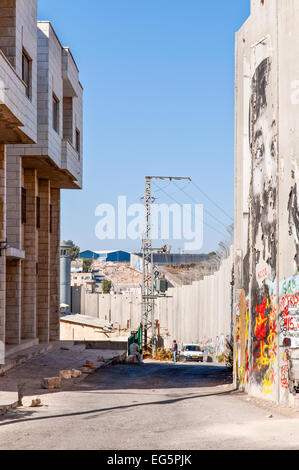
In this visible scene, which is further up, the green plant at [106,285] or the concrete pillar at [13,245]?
the concrete pillar at [13,245]

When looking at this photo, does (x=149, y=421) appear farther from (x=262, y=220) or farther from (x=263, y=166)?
(x=263, y=166)

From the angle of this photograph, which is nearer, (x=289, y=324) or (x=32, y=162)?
(x=289, y=324)

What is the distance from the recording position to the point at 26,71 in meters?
20.9

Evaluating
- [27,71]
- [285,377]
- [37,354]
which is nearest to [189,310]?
[37,354]

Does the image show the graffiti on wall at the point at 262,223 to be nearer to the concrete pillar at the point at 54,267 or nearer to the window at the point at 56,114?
the window at the point at 56,114

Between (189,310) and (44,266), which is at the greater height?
(44,266)

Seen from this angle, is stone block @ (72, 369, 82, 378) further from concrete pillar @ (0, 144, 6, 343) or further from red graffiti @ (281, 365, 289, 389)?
→ red graffiti @ (281, 365, 289, 389)

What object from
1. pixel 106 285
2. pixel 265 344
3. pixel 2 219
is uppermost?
pixel 2 219

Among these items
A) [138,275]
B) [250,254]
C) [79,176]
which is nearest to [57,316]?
[79,176]

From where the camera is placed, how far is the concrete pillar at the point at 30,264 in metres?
26.6

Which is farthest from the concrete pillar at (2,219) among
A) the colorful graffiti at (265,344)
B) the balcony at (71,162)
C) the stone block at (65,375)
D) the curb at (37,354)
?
the colorful graffiti at (265,344)

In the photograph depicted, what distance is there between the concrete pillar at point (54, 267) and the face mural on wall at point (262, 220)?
16853 mm

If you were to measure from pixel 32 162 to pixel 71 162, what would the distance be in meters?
2.94

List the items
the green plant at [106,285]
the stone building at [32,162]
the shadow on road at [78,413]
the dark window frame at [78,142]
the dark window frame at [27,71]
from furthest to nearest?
the green plant at [106,285], the dark window frame at [78,142], the dark window frame at [27,71], the stone building at [32,162], the shadow on road at [78,413]
